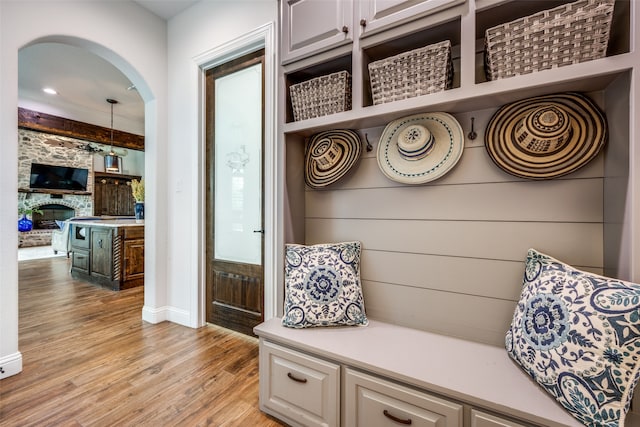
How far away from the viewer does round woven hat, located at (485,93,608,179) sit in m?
1.12

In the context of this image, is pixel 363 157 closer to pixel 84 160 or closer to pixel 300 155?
pixel 300 155

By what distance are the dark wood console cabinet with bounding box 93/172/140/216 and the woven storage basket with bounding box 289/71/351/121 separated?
953 cm

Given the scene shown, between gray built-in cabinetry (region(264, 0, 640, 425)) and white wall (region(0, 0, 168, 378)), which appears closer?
gray built-in cabinetry (region(264, 0, 640, 425))

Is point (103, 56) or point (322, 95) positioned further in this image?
point (103, 56)

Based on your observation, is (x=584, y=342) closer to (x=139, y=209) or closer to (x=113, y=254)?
(x=113, y=254)

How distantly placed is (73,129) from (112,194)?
3291 millimetres

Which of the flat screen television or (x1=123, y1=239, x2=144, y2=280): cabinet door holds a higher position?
the flat screen television

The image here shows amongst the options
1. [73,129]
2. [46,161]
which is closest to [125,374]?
[73,129]

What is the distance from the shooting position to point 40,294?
139 inches

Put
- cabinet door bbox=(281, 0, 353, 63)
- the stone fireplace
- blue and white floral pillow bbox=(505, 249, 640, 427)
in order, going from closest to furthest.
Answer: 1. blue and white floral pillow bbox=(505, 249, 640, 427)
2. cabinet door bbox=(281, 0, 353, 63)
3. the stone fireplace

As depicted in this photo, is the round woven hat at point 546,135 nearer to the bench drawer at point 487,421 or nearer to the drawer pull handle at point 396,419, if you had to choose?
the bench drawer at point 487,421

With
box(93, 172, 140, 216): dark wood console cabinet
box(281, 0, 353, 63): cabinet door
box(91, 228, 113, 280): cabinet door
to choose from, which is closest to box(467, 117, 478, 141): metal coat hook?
box(281, 0, 353, 63): cabinet door

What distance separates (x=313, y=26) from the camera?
1.52m

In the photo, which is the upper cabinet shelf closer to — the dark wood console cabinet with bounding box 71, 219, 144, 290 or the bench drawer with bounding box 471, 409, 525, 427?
the bench drawer with bounding box 471, 409, 525, 427
